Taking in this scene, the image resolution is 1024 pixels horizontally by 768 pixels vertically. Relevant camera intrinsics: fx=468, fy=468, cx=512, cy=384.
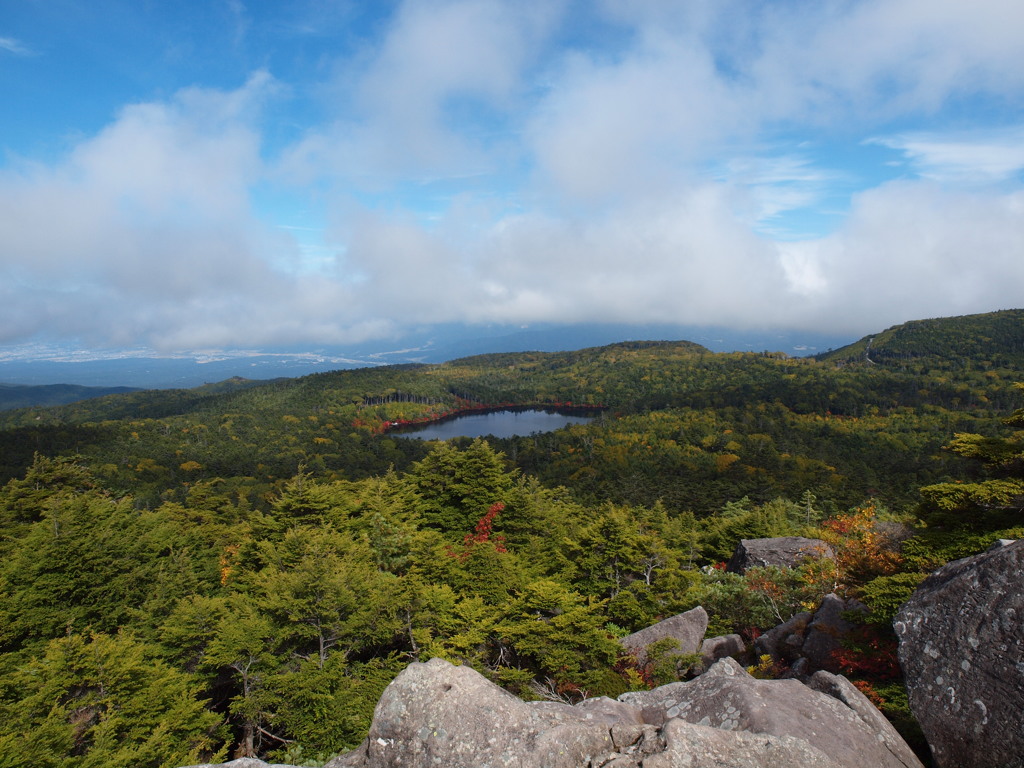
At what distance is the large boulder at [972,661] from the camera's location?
6.47 meters

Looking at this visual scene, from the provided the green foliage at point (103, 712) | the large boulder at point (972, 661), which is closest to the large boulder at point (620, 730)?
the large boulder at point (972, 661)

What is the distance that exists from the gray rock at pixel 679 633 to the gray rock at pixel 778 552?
9.90 meters

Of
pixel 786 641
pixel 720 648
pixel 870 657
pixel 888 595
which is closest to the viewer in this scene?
pixel 870 657

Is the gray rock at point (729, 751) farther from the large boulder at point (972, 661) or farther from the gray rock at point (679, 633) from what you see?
the gray rock at point (679, 633)

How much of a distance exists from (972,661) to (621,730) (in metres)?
5.48

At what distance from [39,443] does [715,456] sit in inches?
6525

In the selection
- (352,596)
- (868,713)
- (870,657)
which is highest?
(868,713)

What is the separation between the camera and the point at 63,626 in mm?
18656

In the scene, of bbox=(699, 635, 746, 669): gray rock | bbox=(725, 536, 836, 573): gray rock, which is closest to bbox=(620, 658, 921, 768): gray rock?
bbox=(699, 635, 746, 669): gray rock

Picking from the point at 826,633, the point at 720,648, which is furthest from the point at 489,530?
the point at 826,633

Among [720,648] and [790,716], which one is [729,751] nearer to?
[790,716]

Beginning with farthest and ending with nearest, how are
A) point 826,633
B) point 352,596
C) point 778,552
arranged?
point 778,552, point 352,596, point 826,633

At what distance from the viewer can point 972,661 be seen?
22.9ft

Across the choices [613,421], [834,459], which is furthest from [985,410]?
[613,421]
